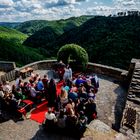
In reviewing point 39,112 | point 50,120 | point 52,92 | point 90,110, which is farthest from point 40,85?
point 90,110

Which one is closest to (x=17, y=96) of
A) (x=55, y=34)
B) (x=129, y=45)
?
(x=129, y=45)

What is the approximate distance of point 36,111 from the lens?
39.6 ft

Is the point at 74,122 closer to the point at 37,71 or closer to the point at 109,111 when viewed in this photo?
the point at 109,111

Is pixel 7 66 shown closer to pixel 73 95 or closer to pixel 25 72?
pixel 25 72

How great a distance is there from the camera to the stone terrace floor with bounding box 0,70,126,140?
32.8 ft

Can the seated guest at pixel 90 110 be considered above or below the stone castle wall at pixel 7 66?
above

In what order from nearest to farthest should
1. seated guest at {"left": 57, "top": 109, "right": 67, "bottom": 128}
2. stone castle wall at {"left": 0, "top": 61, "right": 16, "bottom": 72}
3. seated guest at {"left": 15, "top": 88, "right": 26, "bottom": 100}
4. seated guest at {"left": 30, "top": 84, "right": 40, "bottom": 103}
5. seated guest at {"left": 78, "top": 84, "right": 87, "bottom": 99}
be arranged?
1. seated guest at {"left": 57, "top": 109, "right": 67, "bottom": 128}
2. seated guest at {"left": 78, "top": 84, "right": 87, "bottom": 99}
3. seated guest at {"left": 15, "top": 88, "right": 26, "bottom": 100}
4. seated guest at {"left": 30, "top": 84, "right": 40, "bottom": 103}
5. stone castle wall at {"left": 0, "top": 61, "right": 16, "bottom": 72}

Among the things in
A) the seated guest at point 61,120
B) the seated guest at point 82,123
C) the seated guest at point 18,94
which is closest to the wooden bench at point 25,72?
the seated guest at point 18,94

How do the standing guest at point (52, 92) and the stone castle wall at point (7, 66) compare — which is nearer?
the standing guest at point (52, 92)

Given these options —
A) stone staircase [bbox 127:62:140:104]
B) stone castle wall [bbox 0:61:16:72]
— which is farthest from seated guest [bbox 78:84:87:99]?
stone castle wall [bbox 0:61:16:72]

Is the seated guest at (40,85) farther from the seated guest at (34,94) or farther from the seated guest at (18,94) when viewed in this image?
the seated guest at (18,94)

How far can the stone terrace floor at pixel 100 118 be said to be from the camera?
32.8 ft

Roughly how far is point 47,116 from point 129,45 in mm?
A: 70691

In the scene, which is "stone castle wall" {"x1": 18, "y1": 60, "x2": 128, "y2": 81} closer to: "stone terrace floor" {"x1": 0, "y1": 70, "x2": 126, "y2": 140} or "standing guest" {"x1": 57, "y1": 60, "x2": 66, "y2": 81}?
"stone terrace floor" {"x1": 0, "y1": 70, "x2": 126, "y2": 140}
